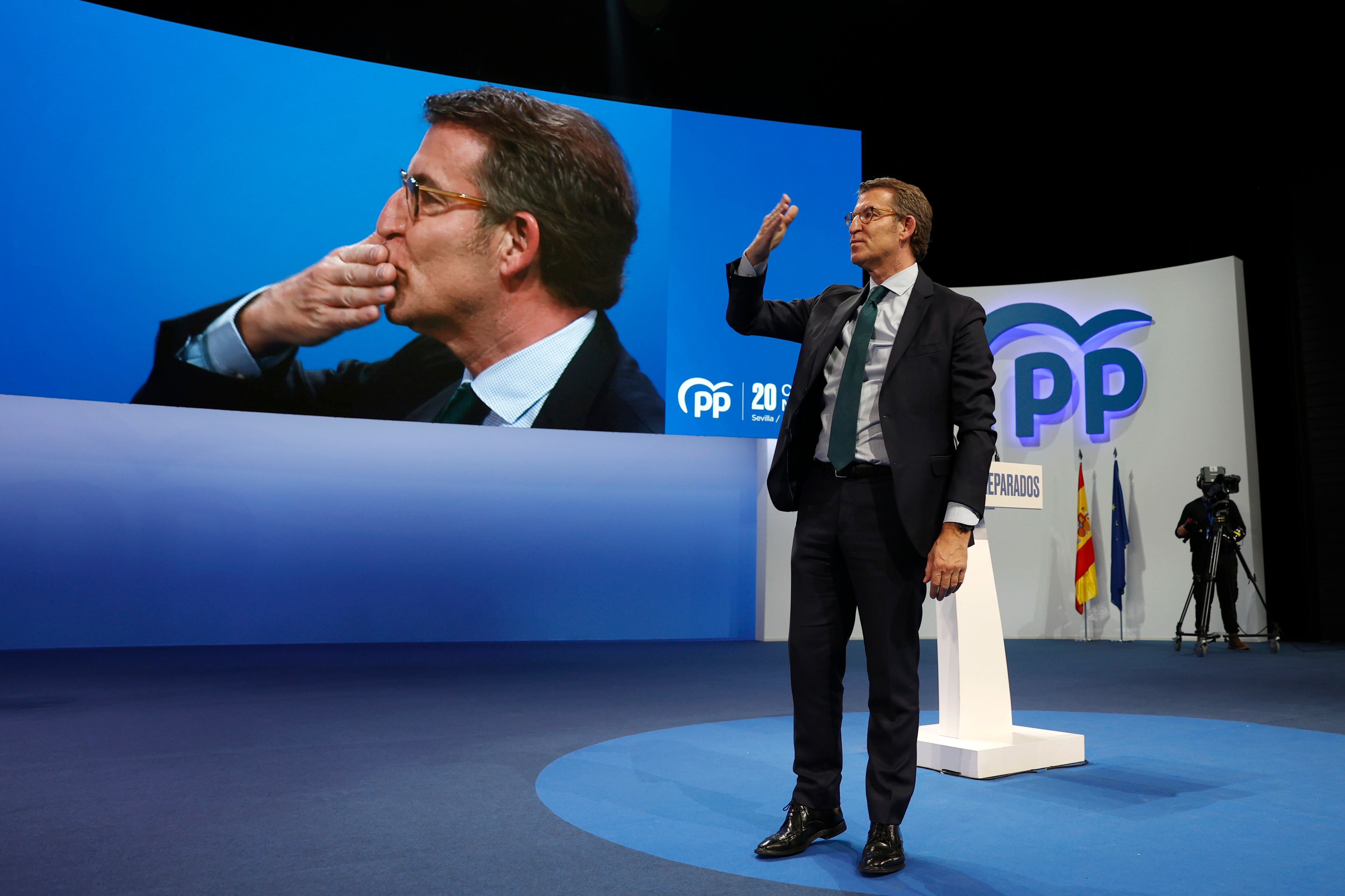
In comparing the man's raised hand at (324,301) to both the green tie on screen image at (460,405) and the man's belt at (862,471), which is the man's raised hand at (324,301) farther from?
the man's belt at (862,471)

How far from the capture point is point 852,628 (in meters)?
2.04

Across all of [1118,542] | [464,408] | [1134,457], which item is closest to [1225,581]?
[1118,542]

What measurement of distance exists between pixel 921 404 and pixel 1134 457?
7368mm

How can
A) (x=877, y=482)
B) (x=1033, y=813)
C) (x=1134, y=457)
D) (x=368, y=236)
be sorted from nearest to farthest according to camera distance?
(x=877, y=482) → (x=1033, y=813) → (x=368, y=236) → (x=1134, y=457)

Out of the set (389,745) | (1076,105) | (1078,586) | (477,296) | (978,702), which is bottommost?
(389,745)

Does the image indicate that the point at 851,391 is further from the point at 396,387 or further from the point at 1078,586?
the point at 1078,586

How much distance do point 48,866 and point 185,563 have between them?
17.9 ft

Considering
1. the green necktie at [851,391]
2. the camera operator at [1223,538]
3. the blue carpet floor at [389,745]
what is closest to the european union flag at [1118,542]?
the camera operator at [1223,538]

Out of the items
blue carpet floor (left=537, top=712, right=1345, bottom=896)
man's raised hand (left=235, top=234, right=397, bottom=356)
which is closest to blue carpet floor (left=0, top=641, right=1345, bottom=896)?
blue carpet floor (left=537, top=712, right=1345, bottom=896)

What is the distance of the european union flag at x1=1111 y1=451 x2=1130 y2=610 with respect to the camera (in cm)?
820

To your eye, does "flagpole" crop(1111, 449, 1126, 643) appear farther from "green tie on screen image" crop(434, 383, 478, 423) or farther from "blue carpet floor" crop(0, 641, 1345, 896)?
"green tie on screen image" crop(434, 383, 478, 423)

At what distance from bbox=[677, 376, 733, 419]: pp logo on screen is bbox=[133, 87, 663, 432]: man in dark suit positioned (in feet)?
1.25

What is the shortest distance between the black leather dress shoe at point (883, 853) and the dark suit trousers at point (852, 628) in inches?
0.9

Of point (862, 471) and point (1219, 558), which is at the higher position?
point (862, 471)
